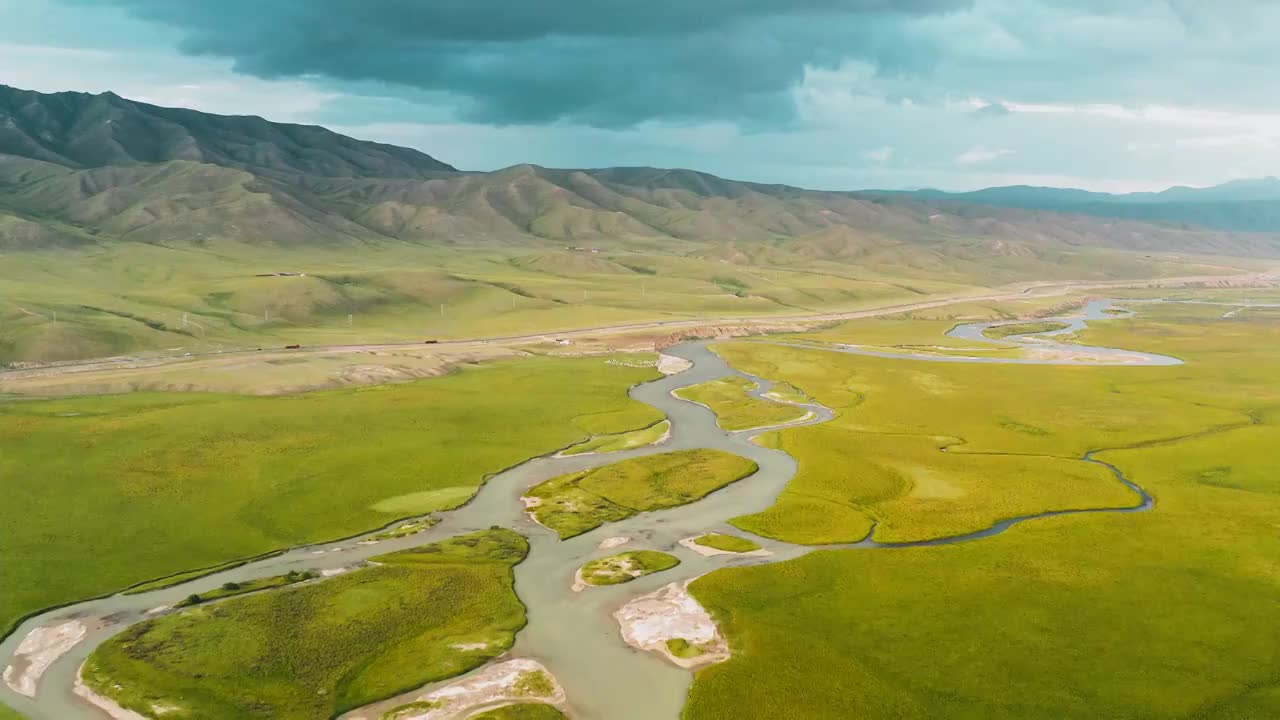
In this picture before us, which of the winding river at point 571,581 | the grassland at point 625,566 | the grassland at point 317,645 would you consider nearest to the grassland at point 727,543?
the winding river at point 571,581

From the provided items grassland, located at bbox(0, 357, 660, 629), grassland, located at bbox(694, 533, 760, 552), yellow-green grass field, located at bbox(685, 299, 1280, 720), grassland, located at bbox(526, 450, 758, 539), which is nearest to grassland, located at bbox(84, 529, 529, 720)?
A: grassland, located at bbox(0, 357, 660, 629)

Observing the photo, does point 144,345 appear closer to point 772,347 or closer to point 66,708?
point 772,347

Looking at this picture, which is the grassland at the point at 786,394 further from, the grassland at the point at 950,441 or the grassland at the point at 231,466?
the grassland at the point at 231,466

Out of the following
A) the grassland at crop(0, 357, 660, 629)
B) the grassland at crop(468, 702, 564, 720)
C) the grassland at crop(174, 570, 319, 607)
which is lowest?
the grassland at crop(468, 702, 564, 720)

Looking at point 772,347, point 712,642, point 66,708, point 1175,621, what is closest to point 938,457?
point 1175,621

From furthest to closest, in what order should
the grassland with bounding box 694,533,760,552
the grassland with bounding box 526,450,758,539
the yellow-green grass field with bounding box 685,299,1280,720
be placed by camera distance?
the grassland with bounding box 526,450,758,539
the grassland with bounding box 694,533,760,552
the yellow-green grass field with bounding box 685,299,1280,720

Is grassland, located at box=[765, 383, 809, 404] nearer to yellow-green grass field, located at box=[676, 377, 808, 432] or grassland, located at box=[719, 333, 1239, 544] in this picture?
grassland, located at box=[719, 333, 1239, 544]

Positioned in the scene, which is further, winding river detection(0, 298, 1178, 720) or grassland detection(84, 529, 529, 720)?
winding river detection(0, 298, 1178, 720)
